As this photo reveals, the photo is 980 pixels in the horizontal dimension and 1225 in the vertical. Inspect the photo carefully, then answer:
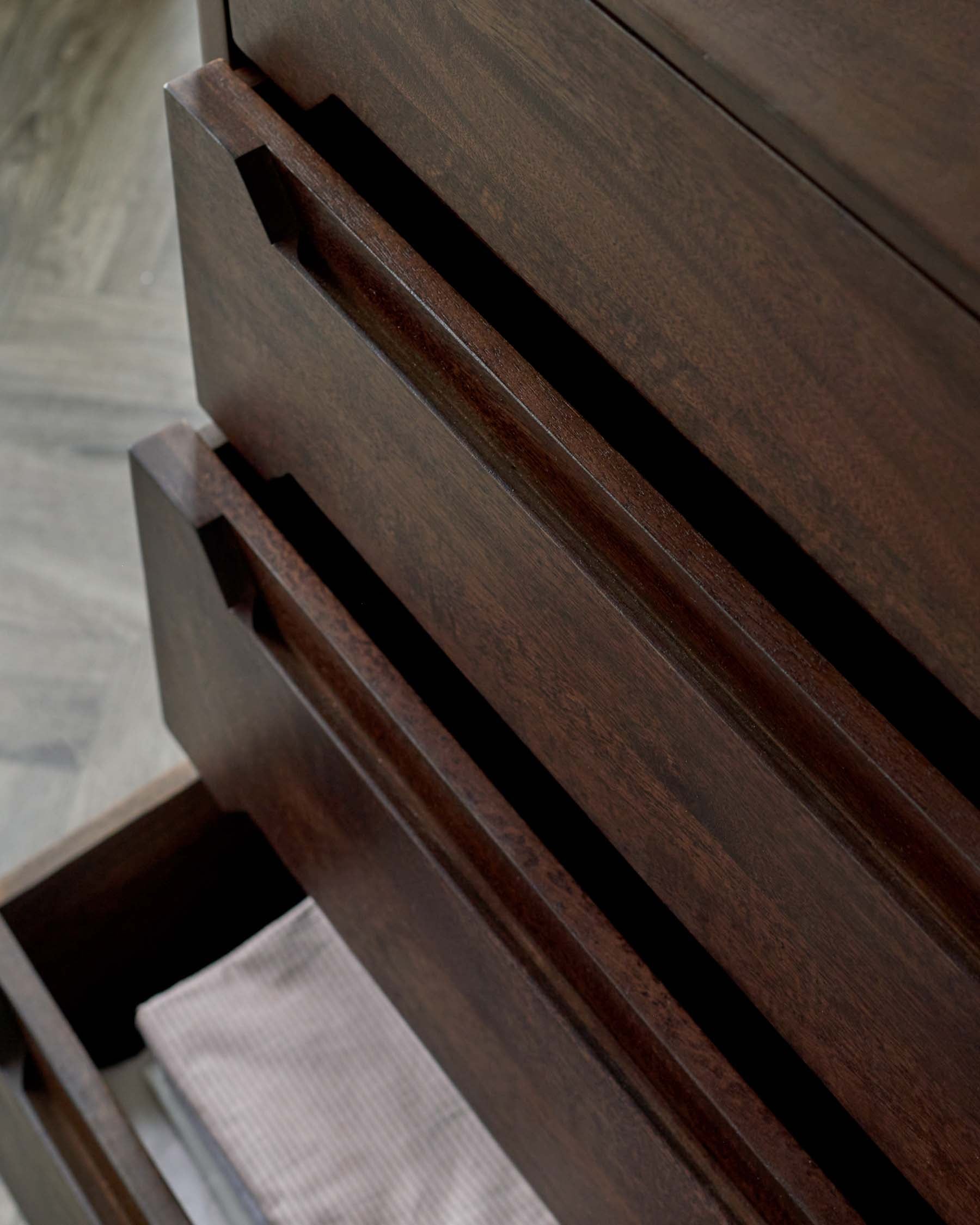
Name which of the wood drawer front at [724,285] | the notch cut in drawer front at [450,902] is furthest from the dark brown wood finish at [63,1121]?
the wood drawer front at [724,285]

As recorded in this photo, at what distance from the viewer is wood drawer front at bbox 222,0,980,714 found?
0.27 metres

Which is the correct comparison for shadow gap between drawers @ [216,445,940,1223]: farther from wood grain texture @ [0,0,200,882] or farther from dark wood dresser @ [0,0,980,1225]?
wood grain texture @ [0,0,200,882]

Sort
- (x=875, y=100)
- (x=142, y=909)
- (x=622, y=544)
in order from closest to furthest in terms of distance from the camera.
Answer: (x=875, y=100), (x=622, y=544), (x=142, y=909)

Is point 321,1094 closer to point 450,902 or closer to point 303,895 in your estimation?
point 303,895

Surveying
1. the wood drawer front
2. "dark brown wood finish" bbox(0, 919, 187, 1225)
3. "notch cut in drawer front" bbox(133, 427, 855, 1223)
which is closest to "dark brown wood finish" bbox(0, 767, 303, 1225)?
"dark brown wood finish" bbox(0, 919, 187, 1225)

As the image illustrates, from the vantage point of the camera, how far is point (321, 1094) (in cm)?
67

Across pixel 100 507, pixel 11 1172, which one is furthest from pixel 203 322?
pixel 100 507

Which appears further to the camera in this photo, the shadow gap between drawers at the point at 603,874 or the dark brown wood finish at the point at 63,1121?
the dark brown wood finish at the point at 63,1121

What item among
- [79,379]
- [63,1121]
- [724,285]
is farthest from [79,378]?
[724,285]

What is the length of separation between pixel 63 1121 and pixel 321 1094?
11cm

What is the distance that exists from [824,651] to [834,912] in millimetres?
70

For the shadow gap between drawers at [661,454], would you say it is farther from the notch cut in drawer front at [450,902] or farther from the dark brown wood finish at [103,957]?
the dark brown wood finish at [103,957]

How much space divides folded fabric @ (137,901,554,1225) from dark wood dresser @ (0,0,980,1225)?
0.16m

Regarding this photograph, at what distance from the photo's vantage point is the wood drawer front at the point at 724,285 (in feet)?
0.88
